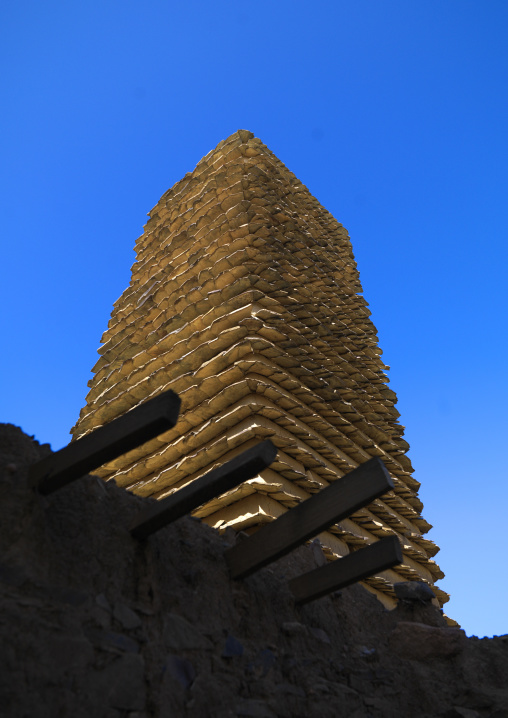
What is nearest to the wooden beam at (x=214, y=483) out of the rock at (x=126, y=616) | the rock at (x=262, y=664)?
the rock at (x=126, y=616)

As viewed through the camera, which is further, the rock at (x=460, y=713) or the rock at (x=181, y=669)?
the rock at (x=460, y=713)

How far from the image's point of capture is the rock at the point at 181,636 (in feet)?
10.1

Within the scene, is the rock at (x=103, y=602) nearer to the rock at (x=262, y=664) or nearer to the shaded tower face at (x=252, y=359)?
the rock at (x=262, y=664)

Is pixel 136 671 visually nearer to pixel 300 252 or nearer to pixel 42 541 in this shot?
pixel 42 541

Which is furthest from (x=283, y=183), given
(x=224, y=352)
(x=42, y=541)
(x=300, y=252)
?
(x=42, y=541)

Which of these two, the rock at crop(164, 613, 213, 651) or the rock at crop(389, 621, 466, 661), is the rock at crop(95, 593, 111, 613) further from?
the rock at crop(389, 621, 466, 661)

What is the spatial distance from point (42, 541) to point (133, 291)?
6655 mm

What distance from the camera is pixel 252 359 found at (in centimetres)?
610

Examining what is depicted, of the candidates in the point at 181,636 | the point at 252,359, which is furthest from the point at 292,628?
the point at 252,359

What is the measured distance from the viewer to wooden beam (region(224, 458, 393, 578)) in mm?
3377

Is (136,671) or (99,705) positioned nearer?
(99,705)

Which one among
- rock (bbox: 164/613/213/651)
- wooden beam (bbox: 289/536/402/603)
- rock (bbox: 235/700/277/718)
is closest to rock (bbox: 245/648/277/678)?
rock (bbox: 235/700/277/718)

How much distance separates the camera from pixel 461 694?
4082mm

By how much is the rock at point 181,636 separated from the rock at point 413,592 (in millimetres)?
2155
